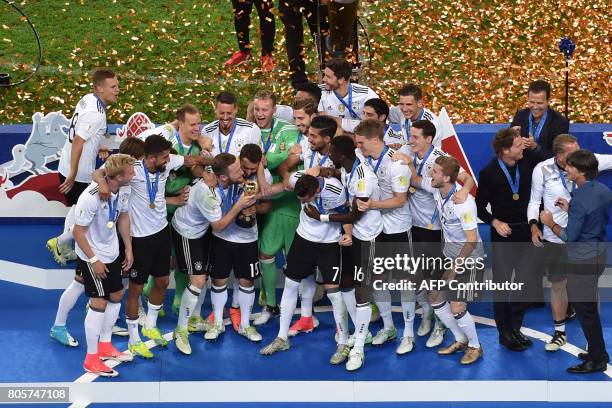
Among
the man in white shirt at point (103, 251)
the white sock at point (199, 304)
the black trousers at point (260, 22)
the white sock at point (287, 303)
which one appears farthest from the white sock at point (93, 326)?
the black trousers at point (260, 22)

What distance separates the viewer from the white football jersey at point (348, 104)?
33.4ft

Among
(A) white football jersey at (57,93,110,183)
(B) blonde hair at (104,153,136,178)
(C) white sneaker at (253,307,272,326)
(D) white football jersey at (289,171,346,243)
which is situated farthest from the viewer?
(A) white football jersey at (57,93,110,183)

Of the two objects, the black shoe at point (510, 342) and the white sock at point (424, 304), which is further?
the white sock at point (424, 304)

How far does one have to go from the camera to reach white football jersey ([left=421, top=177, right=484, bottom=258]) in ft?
29.8

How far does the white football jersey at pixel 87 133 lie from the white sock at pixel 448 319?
10.4 feet

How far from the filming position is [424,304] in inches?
384

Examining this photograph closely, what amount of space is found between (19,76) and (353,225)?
5.91 metres

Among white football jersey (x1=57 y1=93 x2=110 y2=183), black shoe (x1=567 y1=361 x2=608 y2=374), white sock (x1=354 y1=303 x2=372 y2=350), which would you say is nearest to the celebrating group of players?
white sock (x1=354 y1=303 x2=372 y2=350)

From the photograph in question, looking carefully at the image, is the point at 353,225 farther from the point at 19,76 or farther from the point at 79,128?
the point at 19,76

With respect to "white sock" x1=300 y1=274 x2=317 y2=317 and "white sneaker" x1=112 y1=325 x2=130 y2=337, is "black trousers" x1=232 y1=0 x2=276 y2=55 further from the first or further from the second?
"white sneaker" x1=112 y1=325 x2=130 y2=337

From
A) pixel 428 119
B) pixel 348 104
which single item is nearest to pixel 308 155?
pixel 348 104

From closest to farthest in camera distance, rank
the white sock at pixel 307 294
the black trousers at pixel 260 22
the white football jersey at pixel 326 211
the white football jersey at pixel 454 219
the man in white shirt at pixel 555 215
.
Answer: the white football jersey at pixel 454 219 < the white football jersey at pixel 326 211 < the man in white shirt at pixel 555 215 < the white sock at pixel 307 294 < the black trousers at pixel 260 22

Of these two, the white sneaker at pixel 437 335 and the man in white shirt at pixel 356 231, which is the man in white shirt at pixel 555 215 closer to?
the white sneaker at pixel 437 335

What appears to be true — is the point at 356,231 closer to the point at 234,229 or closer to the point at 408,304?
the point at 408,304
